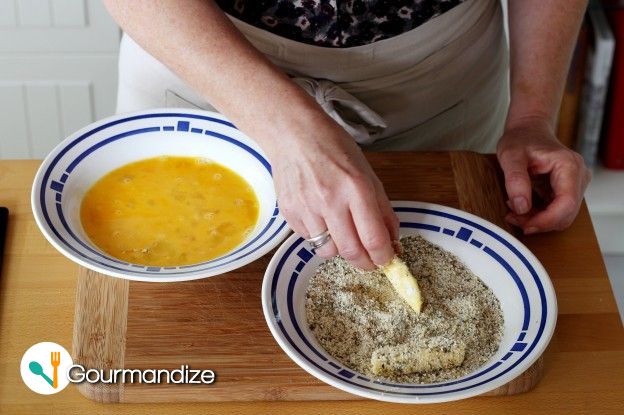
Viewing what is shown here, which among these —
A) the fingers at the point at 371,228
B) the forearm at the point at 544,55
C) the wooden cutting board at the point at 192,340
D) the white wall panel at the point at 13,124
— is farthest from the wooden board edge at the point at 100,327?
the white wall panel at the point at 13,124

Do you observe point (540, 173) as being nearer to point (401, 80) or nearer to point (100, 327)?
point (401, 80)

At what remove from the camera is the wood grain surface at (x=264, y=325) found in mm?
967

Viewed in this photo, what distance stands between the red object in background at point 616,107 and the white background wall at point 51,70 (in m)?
1.11

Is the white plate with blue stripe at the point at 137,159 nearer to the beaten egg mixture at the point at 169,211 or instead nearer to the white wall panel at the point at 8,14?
the beaten egg mixture at the point at 169,211

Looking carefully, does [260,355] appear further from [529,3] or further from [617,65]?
[617,65]

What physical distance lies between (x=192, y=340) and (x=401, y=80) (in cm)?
52

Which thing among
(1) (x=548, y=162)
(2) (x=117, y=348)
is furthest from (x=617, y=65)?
(2) (x=117, y=348)

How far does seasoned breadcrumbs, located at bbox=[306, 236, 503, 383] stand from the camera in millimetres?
951

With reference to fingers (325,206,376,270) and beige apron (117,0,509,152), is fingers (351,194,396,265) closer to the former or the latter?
fingers (325,206,376,270)

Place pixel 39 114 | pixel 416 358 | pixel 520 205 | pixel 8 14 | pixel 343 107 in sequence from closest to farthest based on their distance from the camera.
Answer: pixel 416 358, pixel 520 205, pixel 343 107, pixel 8 14, pixel 39 114

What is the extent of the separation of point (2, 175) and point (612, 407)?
0.80m

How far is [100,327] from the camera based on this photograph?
3.35ft

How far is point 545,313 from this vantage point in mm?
998

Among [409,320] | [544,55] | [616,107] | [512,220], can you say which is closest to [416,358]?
[409,320]
